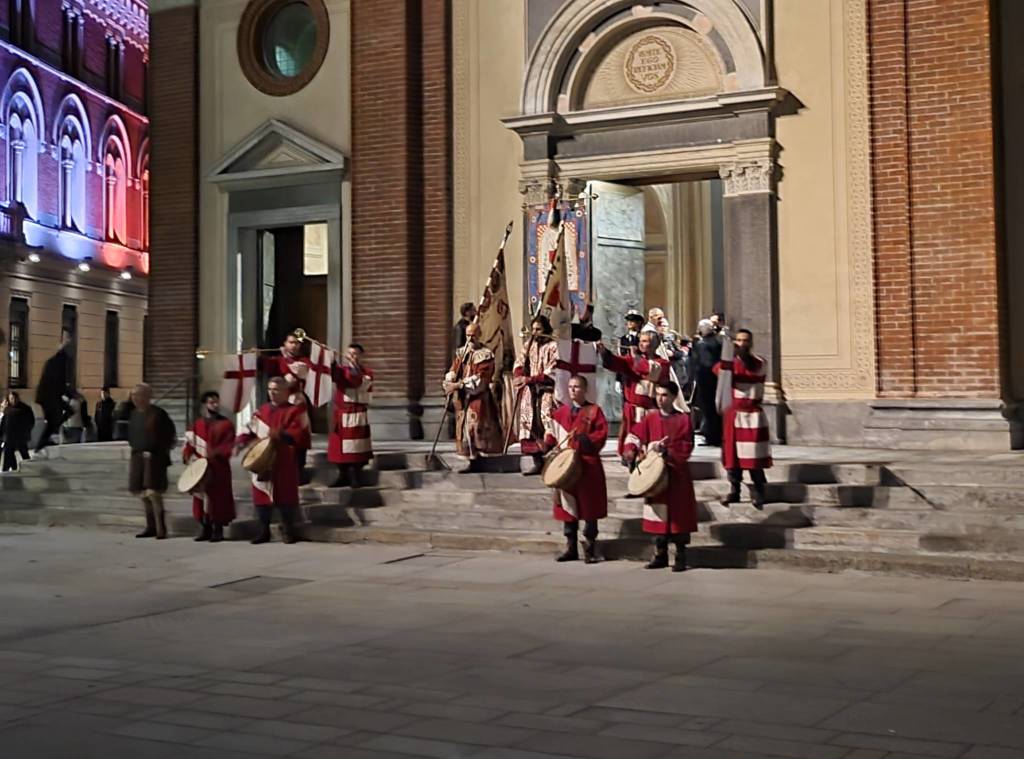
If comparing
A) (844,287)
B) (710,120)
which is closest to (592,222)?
(710,120)

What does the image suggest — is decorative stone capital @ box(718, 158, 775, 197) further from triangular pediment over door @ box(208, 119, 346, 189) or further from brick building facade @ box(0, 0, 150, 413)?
brick building facade @ box(0, 0, 150, 413)

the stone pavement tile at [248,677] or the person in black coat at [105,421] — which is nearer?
the stone pavement tile at [248,677]

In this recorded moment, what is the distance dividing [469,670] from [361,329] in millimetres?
12406

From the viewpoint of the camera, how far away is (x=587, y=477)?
12.0 meters

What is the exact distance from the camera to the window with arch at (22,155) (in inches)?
1304

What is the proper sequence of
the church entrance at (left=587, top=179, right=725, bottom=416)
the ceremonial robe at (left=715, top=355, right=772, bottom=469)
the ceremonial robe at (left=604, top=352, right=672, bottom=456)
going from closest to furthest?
1. the ceremonial robe at (left=715, top=355, right=772, bottom=469)
2. the ceremonial robe at (left=604, top=352, right=672, bottom=456)
3. the church entrance at (left=587, top=179, right=725, bottom=416)

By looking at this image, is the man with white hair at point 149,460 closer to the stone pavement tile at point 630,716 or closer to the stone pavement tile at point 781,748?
the stone pavement tile at point 630,716

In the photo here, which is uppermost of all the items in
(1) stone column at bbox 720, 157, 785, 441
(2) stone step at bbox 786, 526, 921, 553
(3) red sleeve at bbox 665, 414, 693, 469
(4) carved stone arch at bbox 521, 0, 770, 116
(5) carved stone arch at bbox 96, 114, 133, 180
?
(5) carved stone arch at bbox 96, 114, 133, 180

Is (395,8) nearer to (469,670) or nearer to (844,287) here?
(844,287)

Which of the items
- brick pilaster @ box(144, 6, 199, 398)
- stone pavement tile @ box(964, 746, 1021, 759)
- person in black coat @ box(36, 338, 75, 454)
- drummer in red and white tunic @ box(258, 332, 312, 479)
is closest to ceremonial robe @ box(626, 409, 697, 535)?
drummer in red and white tunic @ box(258, 332, 312, 479)

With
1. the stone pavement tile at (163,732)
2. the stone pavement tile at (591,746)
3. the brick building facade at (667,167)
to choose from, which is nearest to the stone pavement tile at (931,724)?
the stone pavement tile at (591,746)

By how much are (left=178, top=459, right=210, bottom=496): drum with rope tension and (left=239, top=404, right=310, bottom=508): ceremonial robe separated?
18.9 inches

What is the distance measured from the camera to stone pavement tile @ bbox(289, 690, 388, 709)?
6.64 metres

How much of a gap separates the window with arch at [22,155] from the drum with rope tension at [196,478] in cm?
2094
